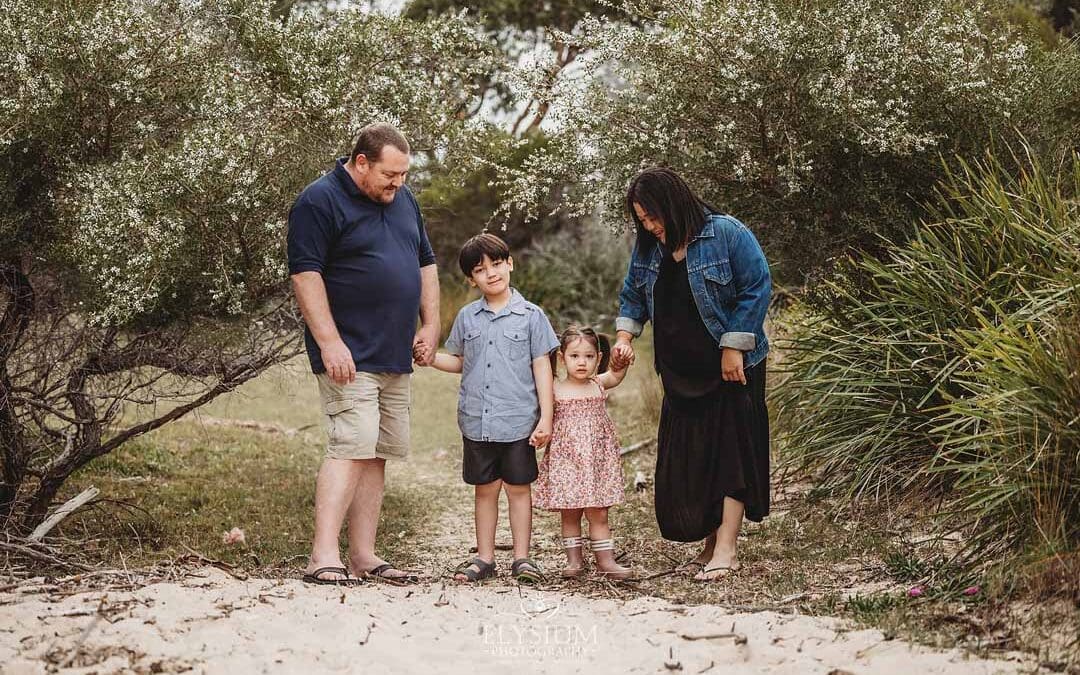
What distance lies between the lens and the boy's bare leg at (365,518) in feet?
16.5

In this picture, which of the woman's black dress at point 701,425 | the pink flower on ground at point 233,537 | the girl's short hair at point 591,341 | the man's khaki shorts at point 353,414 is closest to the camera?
the man's khaki shorts at point 353,414

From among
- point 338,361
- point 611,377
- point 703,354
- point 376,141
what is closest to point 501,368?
point 611,377

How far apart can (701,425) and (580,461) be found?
0.57 m

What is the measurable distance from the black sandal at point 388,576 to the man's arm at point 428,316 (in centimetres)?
94

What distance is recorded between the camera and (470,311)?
17.0 ft

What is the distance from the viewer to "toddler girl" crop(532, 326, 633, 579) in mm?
5039

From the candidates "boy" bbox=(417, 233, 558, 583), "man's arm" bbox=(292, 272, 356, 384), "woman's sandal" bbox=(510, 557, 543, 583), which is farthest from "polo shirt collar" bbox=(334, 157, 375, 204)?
"woman's sandal" bbox=(510, 557, 543, 583)

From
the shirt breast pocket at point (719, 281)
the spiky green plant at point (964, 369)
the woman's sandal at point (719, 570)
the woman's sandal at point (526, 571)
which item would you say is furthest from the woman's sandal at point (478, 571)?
the spiky green plant at point (964, 369)

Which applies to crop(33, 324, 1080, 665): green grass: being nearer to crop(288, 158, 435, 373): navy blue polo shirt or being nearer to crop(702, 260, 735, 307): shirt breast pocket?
crop(288, 158, 435, 373): navy blue polo shirt

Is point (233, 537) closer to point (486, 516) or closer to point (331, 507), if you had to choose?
point (331, 507)

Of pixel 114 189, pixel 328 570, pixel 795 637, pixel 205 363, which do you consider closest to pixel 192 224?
pixel 114 189

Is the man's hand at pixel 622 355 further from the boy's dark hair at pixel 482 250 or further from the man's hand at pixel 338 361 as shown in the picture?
the man's hand at pixel 338 361

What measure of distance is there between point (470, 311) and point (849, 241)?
2585 mm

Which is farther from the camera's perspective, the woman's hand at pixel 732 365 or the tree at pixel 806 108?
the tree at pixel 806 108
